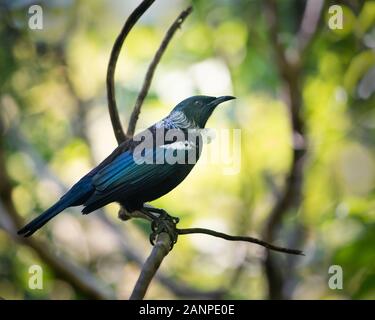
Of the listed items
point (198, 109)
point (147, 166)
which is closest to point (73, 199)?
point (147, 166)

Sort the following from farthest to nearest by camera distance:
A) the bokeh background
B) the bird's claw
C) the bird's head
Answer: the bokeh background, the bird's head, the bird's claw

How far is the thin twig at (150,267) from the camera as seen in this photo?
8.21 ft

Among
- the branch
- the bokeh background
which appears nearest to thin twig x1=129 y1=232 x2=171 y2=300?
the branch

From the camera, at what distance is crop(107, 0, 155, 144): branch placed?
292 centimetres

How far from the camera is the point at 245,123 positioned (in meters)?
5.19

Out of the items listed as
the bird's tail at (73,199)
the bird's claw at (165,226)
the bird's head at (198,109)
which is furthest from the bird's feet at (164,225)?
the bird's head at (198,109)

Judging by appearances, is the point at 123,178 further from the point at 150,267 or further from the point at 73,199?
the point at 150,267

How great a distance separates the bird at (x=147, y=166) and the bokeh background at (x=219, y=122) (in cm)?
118

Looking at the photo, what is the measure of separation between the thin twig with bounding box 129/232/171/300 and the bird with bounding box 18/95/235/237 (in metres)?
0.23

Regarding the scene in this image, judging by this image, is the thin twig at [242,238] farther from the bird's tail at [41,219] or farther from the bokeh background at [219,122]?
the bokeh background at [219,122]

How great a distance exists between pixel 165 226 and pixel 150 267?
1.58ft

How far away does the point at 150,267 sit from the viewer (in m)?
2.58

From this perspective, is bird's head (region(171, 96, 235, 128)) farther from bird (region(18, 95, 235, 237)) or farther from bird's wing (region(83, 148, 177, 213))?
bird's wing (region(83, 148, 177, 213))

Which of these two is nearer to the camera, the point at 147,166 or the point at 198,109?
the point at 147,166
